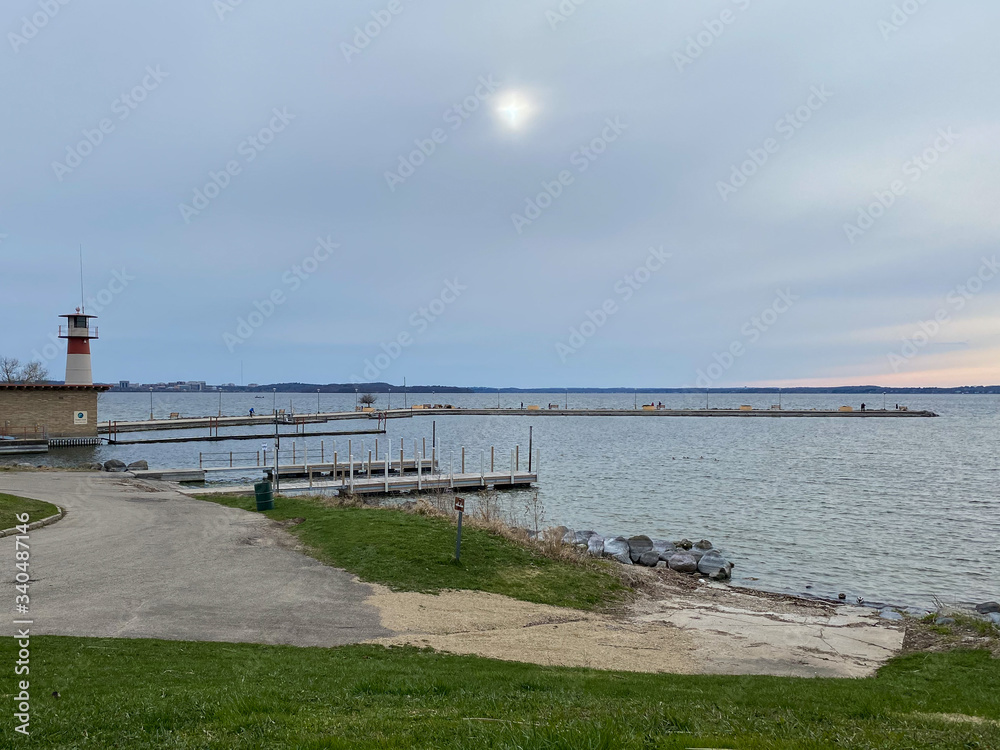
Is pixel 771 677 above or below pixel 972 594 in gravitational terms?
above

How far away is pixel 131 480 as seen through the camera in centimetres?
3338

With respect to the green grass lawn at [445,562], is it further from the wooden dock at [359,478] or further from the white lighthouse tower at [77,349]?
the white lighthouse tower at [77,349]

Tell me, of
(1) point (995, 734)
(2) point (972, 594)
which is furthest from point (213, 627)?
(2) point (972, 594)

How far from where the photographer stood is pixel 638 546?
25.1 metres

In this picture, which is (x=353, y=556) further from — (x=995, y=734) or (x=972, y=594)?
(x=972, y=594)

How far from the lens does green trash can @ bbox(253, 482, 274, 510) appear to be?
23781mm

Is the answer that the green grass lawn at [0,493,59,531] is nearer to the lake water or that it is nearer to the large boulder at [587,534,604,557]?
the large boulder at [587,534,604,557]

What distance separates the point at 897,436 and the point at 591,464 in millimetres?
63942

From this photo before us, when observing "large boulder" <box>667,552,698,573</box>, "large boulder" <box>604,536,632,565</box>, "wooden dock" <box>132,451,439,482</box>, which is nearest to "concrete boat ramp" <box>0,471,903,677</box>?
"large boulder" <box>667,552,698,573</box>

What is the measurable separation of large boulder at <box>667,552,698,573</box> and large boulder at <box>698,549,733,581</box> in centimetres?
24

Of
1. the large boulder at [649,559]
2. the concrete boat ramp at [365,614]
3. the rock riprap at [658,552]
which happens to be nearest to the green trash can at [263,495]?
the concrete boat ramp at [365,614]

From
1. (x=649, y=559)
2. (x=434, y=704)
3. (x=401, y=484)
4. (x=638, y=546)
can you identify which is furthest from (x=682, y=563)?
(x=401, y=484)

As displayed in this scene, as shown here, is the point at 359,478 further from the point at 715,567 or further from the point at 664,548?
the point at 715,567

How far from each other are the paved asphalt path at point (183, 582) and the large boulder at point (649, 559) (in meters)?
11.5
